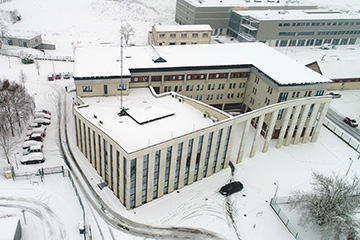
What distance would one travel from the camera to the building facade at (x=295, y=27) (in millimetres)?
116188

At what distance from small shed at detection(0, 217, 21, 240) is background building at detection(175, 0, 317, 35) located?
10089cm

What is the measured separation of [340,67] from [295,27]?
116 feet

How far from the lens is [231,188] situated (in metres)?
50.9

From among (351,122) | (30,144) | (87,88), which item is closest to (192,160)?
(87,88)

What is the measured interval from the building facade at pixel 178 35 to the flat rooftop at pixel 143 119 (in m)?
48.0

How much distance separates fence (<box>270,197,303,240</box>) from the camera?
45281 mm

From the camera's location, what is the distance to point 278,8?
13650 cm

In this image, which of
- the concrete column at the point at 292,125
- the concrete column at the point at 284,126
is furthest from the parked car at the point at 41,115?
the concrete column at the point at 292,125

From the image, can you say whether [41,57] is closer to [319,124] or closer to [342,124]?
[319,124]

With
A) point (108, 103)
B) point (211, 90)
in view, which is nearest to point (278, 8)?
point (211, 90)

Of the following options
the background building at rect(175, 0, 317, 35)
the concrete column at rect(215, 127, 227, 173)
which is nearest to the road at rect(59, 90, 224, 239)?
the concrete column at rect(215, 127, 227, 173)

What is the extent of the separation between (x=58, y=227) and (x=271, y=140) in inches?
1734

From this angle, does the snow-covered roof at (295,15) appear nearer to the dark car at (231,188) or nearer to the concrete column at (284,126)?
the concrete column at (284,126)

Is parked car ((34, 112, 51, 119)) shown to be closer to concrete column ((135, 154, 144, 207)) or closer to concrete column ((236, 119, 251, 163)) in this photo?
concrete column ((135, 154, 144, 207))
